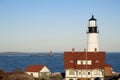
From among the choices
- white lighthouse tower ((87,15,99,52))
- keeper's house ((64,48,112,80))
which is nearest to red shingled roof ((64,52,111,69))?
keeper's house ((64,48,112,80))

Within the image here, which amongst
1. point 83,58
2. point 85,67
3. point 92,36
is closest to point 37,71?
point 83,58

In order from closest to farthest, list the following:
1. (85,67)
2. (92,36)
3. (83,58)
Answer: (85,67), (83,58), (92,36)

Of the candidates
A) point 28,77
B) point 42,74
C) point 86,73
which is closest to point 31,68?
point 42,74

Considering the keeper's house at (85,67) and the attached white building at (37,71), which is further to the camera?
the attached white building at (37,71)

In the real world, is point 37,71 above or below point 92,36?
below

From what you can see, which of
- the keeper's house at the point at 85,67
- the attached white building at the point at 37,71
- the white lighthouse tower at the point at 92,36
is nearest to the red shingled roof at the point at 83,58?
the keeper's house at the point at 85,67

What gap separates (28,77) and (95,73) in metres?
11.5

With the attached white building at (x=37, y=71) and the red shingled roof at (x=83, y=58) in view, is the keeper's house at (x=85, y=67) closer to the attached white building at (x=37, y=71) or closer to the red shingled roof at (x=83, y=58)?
the red shingled roof at (x=83, y=58)

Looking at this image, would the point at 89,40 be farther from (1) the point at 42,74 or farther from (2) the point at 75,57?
(1) the point at 42,74

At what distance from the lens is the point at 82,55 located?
54344 millimetres

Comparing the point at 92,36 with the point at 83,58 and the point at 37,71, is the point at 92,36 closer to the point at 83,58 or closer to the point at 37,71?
the point at 83,58

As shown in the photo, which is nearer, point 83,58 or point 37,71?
point 83,58

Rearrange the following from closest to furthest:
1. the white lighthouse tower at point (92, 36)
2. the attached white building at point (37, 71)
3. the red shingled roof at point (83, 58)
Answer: the red shingled roof at point (83, 58), the attached white building at point (37, 71), the white lighthouse tower at point (92, 36)

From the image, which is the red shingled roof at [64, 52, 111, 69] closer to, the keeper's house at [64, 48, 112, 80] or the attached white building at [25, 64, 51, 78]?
the keeper's house at [64, 48, 112, 80]
